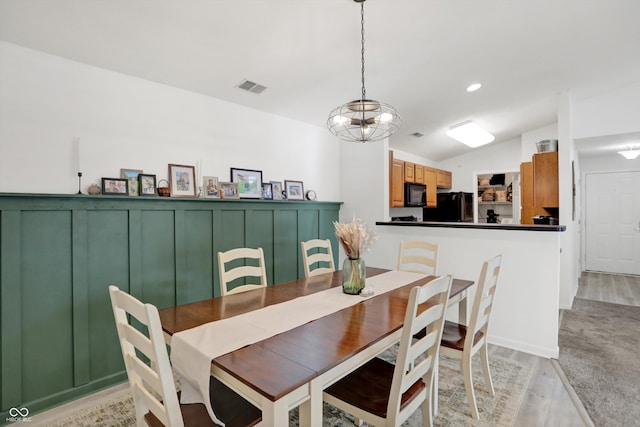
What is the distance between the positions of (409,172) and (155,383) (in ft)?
14.7

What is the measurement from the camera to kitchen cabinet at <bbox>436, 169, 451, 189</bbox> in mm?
6074

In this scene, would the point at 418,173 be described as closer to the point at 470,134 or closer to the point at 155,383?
the point at 470,134

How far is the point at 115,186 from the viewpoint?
2387mm

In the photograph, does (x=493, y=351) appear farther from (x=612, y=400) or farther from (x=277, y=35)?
(x=277, y=35)

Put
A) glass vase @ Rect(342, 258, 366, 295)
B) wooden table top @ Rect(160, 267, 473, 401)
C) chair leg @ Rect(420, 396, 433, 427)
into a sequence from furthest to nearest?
glass vase @ Rect(342, 258, 366, 295) → chair leg @ Rect(420, 396, 433, 427) → wooden table top @ Rect(160, 267, 473, 401)

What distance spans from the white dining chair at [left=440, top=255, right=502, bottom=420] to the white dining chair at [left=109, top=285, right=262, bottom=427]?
133cm

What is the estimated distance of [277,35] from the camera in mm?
2299

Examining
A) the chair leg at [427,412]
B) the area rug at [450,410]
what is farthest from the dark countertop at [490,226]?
the chair leg at [427,412]

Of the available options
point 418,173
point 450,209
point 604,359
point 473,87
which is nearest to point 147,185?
point 473,87

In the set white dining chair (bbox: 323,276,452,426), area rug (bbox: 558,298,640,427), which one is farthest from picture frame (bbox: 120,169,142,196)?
area rug (bbox: 558,298,640,427)

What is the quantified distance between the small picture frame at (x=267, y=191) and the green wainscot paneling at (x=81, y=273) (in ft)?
1.65

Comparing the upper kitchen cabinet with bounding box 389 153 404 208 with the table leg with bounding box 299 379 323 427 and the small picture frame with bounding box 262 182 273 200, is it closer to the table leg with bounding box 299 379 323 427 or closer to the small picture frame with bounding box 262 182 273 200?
the small picture frame with bounding box 262 182 273 200

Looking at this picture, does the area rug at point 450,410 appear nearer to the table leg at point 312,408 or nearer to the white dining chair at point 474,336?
the white dining chair at point 474,336

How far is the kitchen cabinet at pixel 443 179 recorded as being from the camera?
607 cm
